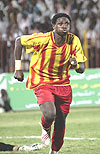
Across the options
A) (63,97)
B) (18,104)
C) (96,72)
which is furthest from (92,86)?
→ (63,97)

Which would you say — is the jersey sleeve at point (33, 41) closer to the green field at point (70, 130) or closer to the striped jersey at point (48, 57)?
the striped jersey at point (48, 57)

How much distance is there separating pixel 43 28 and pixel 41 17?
50 cm

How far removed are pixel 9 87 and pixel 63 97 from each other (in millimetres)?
9024

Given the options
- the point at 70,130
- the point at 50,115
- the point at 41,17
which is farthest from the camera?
the point at 41,17

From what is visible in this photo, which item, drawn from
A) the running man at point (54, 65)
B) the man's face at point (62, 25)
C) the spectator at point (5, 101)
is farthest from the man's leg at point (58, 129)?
the spectator at point (5, 101)

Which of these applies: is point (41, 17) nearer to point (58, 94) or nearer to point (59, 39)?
point (59, 39)

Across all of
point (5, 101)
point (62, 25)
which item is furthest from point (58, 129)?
point (5, 101)

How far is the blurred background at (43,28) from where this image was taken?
586 inches

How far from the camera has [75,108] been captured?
50.0 feet

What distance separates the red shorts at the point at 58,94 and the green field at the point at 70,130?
1061 mm

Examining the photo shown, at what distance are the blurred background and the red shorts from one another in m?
8.94

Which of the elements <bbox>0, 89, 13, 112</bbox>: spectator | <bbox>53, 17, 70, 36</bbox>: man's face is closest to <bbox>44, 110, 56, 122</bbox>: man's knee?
<bbox>53, 17, 70, 36</bbox>: man's face

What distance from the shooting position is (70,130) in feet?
30.9

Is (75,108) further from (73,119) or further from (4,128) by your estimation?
(4,128)
